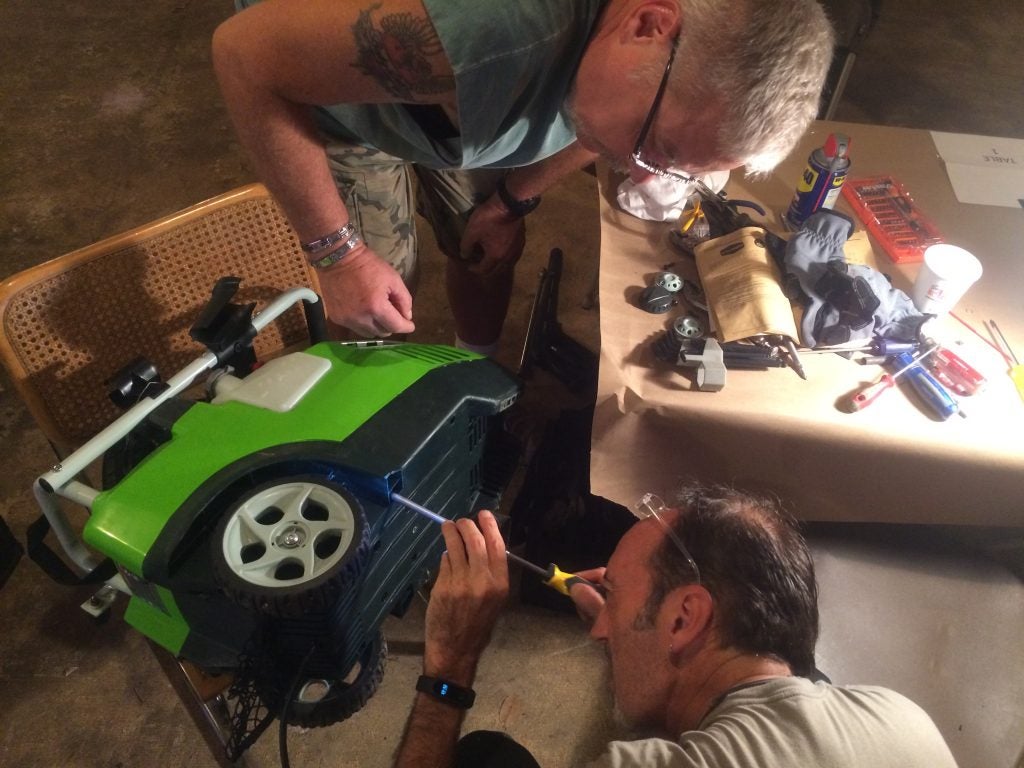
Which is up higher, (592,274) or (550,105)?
(550,105)

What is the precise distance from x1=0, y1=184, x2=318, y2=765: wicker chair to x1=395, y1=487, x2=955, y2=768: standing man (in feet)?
1.25

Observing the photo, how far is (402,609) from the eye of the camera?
1051mm

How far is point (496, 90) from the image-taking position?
915 millimetres

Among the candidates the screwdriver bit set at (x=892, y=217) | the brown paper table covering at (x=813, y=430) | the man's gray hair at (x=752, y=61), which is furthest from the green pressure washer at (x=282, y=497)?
the screwdriver bit set at (x=892, y=217)

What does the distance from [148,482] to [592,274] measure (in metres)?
1.78

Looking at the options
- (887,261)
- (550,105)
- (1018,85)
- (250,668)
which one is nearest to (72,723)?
(250,668)

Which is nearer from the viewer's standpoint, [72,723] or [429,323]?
[72,723]

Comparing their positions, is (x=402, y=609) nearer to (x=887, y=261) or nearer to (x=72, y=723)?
(x=72, y=723)

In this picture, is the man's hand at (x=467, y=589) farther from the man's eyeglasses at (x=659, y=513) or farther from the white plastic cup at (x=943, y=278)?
the white plastic cup at (x=943, y=278)

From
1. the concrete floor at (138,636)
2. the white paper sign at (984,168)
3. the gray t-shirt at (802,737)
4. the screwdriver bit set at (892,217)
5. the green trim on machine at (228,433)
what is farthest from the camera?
the white paper sign at (984,168)

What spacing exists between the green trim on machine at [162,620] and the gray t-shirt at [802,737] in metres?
0.53

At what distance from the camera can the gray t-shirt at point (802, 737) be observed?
0.72m

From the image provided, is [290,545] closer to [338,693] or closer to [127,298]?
[338,693]

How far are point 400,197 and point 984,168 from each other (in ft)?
3.96
